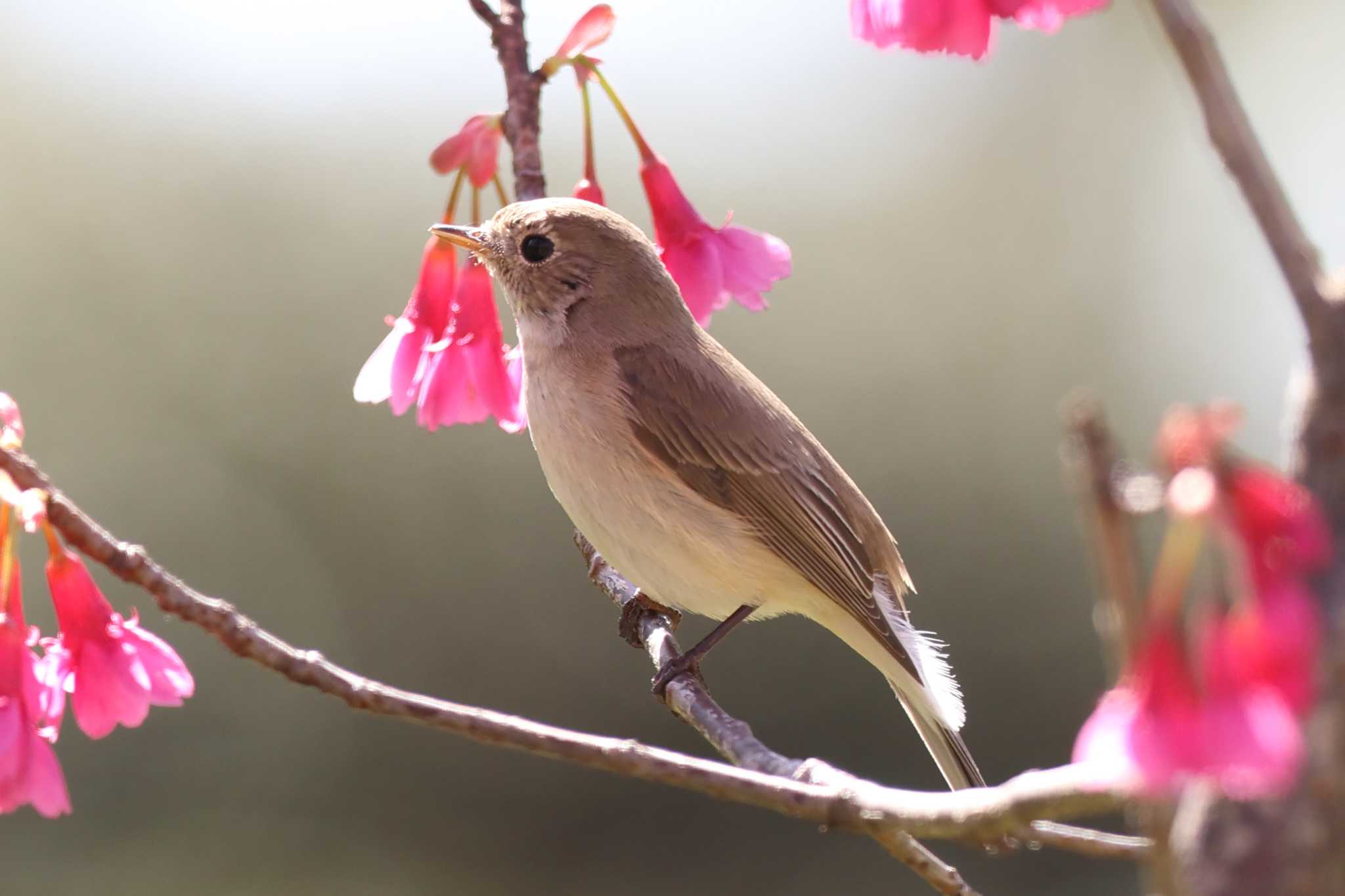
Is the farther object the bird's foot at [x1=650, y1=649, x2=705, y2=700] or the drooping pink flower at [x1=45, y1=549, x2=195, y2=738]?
the bird's foot at [x1=650, y1=649, x2=705, y2=700]

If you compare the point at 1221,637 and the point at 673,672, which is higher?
the point at 1221,637

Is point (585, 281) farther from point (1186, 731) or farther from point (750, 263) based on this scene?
point (1186, 731)

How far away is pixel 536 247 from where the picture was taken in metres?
3.97

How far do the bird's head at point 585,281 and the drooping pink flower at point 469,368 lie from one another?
75cm

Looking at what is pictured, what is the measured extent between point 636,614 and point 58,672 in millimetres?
2081

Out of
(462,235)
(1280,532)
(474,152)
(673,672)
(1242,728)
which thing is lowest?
→ (673,672)

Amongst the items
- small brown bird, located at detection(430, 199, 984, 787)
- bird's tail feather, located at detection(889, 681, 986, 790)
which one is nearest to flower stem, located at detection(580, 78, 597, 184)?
small brown bird, located at detection(430, 199, 984, 787)

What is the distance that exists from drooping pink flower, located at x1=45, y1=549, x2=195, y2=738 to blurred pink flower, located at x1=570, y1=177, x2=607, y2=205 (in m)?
1.45

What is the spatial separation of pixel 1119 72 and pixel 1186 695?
1915 cm

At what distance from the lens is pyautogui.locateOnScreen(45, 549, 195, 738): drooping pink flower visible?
7.25ft

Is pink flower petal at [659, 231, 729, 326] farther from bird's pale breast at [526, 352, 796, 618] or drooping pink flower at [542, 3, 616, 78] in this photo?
bird's pale breast at [526, 352, 796, 618]

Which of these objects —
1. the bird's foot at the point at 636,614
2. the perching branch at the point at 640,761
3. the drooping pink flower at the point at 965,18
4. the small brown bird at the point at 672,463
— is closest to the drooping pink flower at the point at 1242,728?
the perching branch at the point at 640,761

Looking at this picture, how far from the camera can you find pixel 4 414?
6.82ft

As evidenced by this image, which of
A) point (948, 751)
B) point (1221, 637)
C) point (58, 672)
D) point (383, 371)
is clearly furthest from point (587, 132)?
point (1221, 637)
